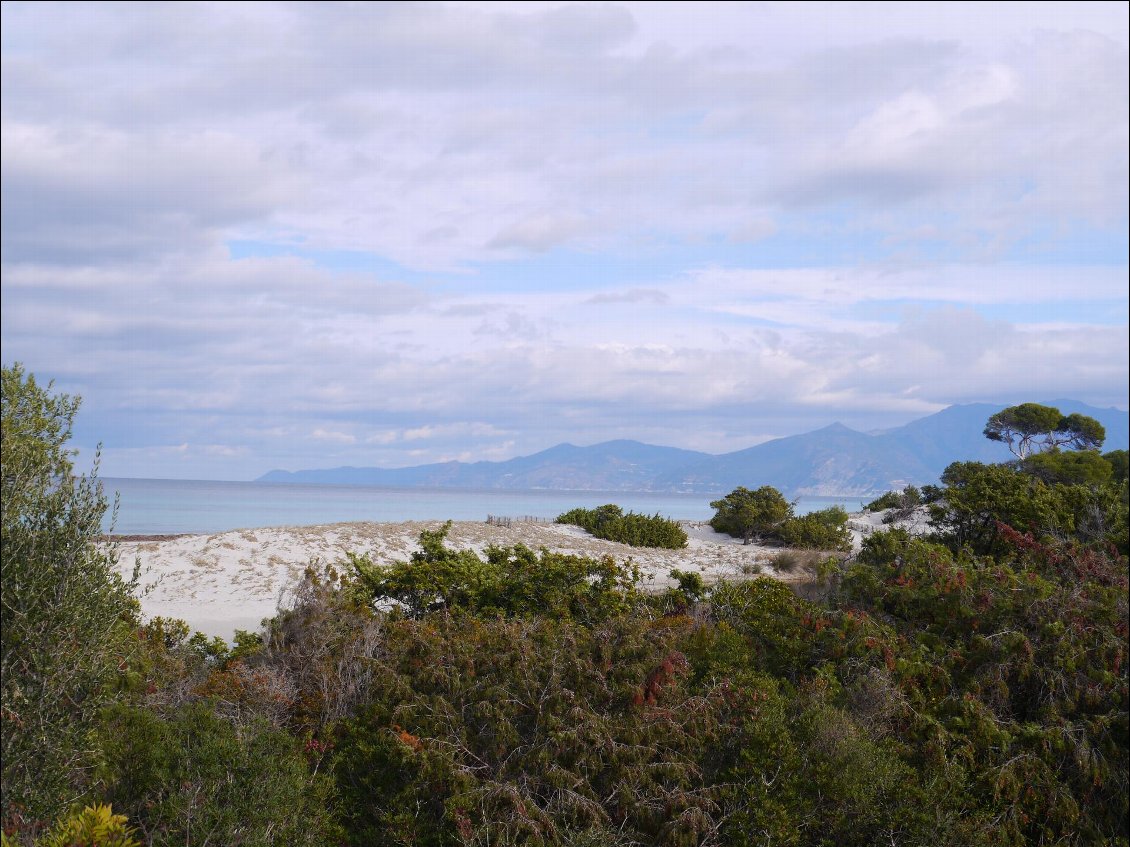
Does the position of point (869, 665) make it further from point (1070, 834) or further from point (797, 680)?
point (1070, 834)

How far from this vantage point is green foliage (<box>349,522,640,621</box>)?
542 inches

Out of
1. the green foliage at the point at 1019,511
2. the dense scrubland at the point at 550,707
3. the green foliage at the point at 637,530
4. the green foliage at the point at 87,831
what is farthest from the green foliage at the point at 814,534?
the green foliage at the point at 87,831

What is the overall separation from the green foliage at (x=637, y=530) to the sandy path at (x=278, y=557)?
58cm

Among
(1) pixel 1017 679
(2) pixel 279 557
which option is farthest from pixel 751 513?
(1) pixel 1017 679

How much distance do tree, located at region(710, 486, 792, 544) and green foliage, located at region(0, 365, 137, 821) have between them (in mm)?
26657

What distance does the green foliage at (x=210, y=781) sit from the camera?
27.3 feet

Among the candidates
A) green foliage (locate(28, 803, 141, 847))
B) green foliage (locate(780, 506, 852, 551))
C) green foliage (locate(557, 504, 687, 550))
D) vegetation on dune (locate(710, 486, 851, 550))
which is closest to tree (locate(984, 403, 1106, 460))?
vegetation on dune (locate(710, 486, 851, 550))

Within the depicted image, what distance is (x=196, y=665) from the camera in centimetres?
1193

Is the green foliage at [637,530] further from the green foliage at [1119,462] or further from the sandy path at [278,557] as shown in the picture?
the green foliage at [1119,462]

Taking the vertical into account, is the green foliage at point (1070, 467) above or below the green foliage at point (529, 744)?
above

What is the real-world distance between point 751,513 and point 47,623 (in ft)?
91.9

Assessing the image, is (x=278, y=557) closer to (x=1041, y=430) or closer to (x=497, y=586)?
(x=497, y=586)

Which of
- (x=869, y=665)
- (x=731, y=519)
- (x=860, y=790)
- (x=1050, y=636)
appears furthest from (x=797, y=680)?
(x=731, y=519)

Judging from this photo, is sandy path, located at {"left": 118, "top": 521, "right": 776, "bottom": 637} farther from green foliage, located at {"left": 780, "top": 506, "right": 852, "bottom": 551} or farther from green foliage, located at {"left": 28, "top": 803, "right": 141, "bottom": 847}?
green foliage, located at {"left": 28, "top": 803, "right": 141, "bottom": 847}
